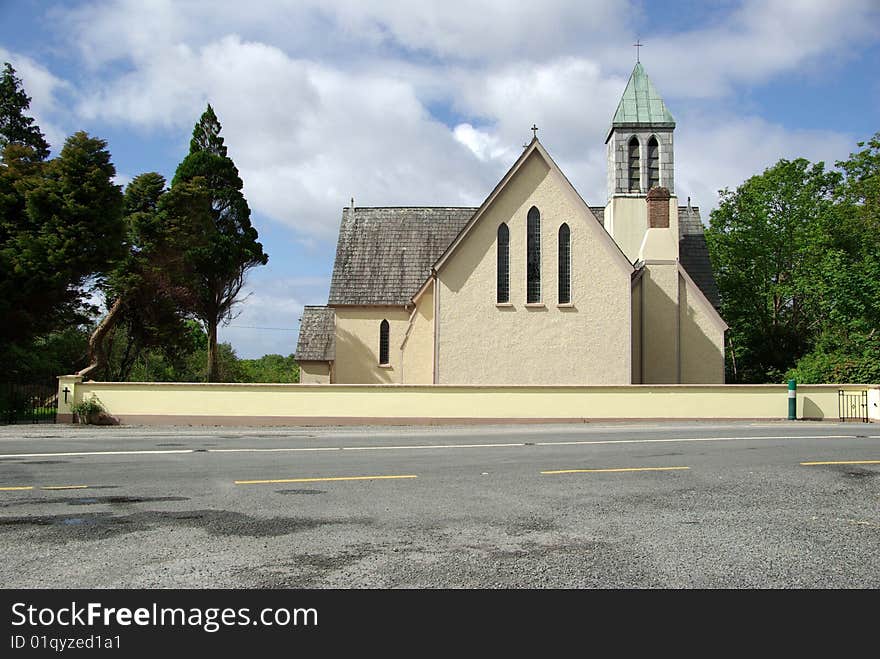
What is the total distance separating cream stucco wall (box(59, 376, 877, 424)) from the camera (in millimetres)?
22125

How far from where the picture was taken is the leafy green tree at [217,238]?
36781 millimetres

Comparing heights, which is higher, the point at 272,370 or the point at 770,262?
the point at 770,262

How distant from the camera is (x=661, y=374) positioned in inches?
1165

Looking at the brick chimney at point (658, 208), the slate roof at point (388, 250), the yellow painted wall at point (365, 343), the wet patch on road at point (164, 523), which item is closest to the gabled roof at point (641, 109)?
the brick chimney at point (658, 208)

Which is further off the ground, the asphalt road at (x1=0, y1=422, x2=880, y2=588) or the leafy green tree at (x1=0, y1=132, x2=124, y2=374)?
the leafy green tree at (x1=0, y1=132, x2=124, y2=374)

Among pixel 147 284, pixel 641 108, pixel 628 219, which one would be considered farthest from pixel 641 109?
pixel 147 284

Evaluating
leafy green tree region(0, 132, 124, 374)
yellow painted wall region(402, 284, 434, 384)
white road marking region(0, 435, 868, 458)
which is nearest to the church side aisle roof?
yellow painted wall region(402, 284, 434, 384)

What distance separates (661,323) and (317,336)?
16.0 metres

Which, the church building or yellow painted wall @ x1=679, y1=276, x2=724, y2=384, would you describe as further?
yellow painted wall @ x1=679, y1=276, x2=724, y2=384

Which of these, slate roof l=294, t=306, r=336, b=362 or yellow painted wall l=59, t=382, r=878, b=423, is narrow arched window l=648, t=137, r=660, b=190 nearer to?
yellow painted wall l=59, t=382, r=878, b=423

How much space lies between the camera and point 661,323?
2947 centimetres

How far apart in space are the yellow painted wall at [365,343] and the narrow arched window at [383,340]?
0.15 metres

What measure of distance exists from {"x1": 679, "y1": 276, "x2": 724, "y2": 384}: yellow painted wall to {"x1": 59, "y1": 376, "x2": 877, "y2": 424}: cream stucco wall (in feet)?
19.8

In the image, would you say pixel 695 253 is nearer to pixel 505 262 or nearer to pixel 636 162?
pixel 636 162
